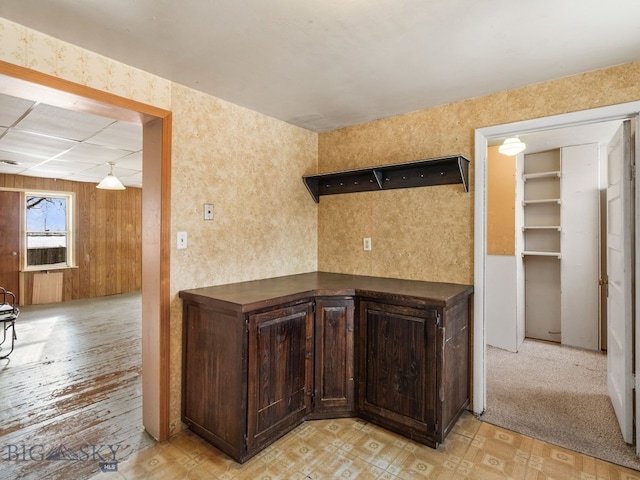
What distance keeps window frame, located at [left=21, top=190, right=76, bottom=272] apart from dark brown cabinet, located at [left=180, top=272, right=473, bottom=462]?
19.8ft

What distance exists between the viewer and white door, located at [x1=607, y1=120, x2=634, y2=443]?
210 centimetres

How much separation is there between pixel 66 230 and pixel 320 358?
22.5ft

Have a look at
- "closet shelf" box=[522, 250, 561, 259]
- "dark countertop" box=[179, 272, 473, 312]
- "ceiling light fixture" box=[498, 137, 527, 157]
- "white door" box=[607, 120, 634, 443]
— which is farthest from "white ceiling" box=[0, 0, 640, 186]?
"closet shelf" box=[522, 250, 561, 259]

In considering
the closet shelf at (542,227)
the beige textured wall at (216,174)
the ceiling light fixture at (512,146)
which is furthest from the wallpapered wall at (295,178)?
the closet shelf at (542,227)

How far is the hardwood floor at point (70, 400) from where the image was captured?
2.04 m

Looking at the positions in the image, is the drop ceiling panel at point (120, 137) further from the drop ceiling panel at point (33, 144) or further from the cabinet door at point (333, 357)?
the cabinet door at point (333, 357)

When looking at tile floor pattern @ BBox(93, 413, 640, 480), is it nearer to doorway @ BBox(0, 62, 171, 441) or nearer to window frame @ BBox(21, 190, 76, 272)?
doorway @ BBox(0, 62, 171, 441)

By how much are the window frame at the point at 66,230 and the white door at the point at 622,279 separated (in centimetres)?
831

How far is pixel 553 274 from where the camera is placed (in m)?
4.21

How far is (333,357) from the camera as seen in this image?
2422mm

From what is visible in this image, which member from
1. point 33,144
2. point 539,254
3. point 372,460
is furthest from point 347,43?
point 33,144

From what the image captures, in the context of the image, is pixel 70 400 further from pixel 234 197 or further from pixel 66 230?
pixel 66 230

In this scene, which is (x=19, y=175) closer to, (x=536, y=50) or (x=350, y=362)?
(x=350, y=362)

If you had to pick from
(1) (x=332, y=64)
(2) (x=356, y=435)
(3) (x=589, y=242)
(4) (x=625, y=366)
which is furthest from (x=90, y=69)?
(3) (x=589, y=242)
